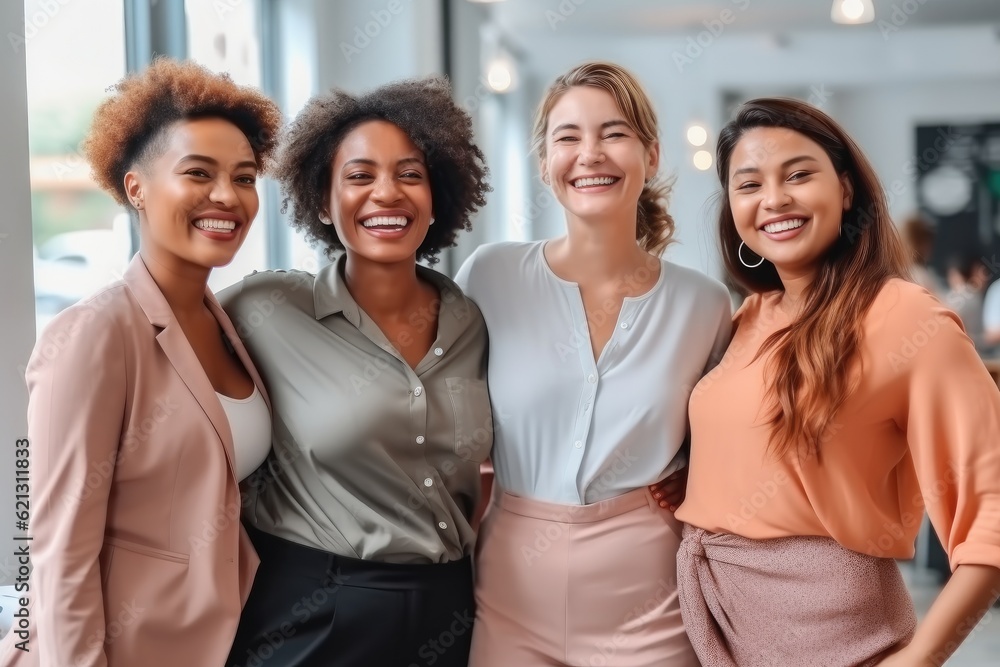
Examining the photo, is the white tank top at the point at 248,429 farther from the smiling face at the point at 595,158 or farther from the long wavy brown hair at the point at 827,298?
the long wavy brown hair at the point at 827,298

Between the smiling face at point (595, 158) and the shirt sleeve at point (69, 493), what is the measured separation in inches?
42.2

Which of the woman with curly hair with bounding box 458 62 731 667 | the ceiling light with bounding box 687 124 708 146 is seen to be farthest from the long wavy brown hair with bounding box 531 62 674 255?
the ceiling light with bounding box 687 124 708 146

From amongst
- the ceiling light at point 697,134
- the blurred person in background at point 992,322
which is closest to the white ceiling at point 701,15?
the ceiling light at point 697,134

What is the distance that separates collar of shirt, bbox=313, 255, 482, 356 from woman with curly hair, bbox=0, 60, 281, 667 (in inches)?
8.1

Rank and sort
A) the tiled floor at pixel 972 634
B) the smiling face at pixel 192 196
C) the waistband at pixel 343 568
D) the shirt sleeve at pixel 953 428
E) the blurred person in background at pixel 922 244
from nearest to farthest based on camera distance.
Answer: the shirt sleeve at pixel 953 428
the smiling face at pixel 192 196
the waistband at pixel 343 568
the tiled floor at pixel 972 634
the blurred person in background at pixel 922 244

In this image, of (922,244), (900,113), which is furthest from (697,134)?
(922,244)

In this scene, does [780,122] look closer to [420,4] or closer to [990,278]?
[420,4]

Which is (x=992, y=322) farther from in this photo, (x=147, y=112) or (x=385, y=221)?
(x=147, y=112)

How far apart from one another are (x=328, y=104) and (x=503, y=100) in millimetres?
5234

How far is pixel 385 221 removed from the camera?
203 centimetres

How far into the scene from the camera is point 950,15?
22.3 ft

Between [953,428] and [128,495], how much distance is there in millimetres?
1472

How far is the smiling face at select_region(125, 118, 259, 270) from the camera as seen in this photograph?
5.93 feet

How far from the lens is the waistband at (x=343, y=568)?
6.27 feet
